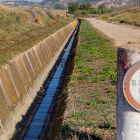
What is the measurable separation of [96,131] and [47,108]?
4.39 m

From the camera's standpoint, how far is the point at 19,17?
24.4 m

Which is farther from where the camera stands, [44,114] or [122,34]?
[122,34]

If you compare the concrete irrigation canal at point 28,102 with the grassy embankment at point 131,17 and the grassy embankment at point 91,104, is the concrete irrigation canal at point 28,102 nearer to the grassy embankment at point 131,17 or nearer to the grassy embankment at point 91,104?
the grassy embankment at point 91,104

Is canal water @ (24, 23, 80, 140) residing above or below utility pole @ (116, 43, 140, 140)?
below

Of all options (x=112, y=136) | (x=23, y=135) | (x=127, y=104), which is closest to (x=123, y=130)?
(x=127, y=104)

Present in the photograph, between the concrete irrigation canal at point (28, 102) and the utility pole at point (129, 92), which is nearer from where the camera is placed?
the utility pole at point (129, 92)

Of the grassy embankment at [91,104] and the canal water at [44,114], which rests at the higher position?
the grassy embankment at [91,104]

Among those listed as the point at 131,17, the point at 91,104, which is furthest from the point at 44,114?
the point at 131,17

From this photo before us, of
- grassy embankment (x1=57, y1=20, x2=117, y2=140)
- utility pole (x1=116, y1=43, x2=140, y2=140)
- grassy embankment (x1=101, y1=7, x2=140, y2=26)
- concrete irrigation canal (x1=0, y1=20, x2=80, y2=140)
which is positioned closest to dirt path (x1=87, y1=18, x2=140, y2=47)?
grassy embankment (x1=101, y1=7, x2=140, y2=26)

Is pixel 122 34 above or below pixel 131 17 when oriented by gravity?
above

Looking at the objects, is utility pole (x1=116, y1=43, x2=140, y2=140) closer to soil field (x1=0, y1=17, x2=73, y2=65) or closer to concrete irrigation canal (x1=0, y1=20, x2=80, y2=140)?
concrete irrigation canal (x1=0, y1=20, x2=80, y2=140)

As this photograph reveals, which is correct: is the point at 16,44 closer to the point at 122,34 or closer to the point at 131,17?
the point at 122,34

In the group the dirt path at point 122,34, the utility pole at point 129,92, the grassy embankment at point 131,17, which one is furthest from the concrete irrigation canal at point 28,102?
the grassy embankment at point 131,17

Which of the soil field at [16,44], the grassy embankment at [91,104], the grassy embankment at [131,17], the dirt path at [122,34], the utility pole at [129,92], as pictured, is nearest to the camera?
the utility pole at [129,92]
